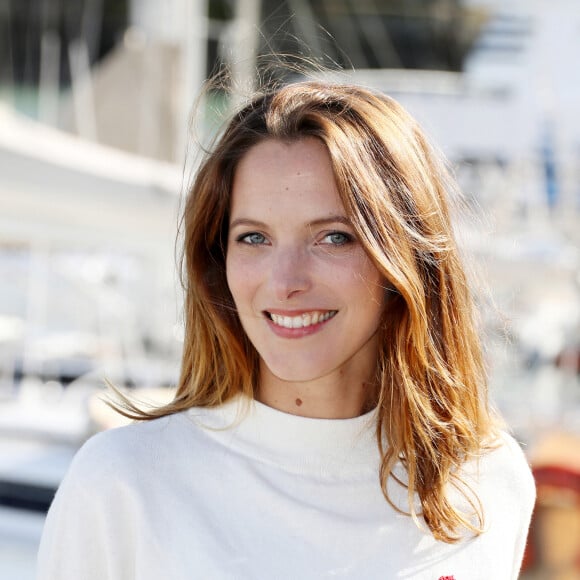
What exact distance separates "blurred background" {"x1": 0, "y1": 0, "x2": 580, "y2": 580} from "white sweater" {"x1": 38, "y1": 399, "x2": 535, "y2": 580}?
44 cm

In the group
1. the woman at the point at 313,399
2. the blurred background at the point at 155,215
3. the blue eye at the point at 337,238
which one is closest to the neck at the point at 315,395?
the woman at the point at 313,399

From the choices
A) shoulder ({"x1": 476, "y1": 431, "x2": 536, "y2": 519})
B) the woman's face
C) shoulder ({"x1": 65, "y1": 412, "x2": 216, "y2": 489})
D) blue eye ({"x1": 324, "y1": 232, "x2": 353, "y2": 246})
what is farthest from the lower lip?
shoulder ({"x1": 476, "y1": 431, "x2": 536, "y2": 519})

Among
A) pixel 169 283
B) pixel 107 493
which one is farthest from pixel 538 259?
pixel 107 493

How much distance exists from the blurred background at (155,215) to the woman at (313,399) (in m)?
0.24

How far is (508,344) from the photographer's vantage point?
191cm

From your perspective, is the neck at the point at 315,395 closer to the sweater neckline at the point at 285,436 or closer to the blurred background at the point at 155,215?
the sweater neckline at the point at 285,436

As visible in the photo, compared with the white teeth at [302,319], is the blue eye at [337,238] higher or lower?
higher

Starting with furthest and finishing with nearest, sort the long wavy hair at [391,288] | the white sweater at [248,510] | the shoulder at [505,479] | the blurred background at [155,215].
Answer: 1. the blurred background at [155,215]
2. the shoulder at [505,479]
3. the long wavy hair at [391,288]
4. the white sweater at [248,510]

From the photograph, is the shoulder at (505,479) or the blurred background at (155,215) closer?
the shoulder at (505,479)

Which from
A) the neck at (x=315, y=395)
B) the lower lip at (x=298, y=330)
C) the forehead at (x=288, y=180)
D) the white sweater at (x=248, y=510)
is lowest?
the white sweater at (x=248, y=510)

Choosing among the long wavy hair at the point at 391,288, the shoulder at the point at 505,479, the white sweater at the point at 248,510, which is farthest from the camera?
the shoulder at the point at 505,479

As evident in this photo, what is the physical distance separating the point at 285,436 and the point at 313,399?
0.25ft

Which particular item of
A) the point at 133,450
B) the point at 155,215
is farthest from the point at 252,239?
the point at 155,215

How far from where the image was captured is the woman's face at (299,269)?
4.53 ft
